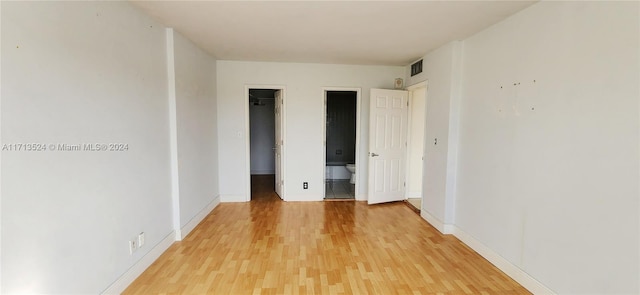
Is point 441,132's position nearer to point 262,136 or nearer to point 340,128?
point 340,128

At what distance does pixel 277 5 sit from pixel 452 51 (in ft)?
6.95

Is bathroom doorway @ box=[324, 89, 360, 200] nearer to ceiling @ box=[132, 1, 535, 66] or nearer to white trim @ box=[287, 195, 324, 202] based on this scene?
white trim @ box=[287, 195, 324, 202]

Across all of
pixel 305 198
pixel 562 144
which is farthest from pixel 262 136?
pixel 562 144

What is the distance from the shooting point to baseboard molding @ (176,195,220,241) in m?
3.07

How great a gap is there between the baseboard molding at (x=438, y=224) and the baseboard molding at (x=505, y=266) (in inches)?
5.4

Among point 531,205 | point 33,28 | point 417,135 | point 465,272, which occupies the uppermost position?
point 33,28

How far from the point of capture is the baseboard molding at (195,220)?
307 centimetres

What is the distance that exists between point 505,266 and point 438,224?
1032 mm

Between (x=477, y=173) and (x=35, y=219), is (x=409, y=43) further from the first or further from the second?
(x=35, y=219)

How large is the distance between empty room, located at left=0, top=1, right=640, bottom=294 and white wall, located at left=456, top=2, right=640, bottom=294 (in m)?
0.01

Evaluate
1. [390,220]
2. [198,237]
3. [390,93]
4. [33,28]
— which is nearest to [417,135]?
[390,93]

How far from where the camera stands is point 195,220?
3486mm

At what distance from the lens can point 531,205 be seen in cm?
219

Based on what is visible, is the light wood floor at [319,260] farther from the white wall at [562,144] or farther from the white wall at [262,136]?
the white wall at [262,136]
